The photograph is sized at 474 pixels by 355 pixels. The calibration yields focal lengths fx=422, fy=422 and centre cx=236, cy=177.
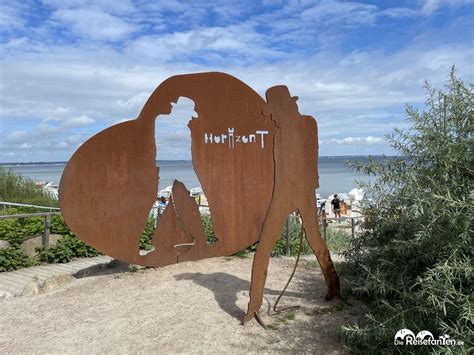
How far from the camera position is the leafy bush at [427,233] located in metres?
2.66

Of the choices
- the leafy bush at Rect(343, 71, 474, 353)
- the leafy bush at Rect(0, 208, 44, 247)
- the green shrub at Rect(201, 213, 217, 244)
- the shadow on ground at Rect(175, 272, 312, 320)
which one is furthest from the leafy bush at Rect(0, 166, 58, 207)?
the leafy bush at Rect(343, 71, 474, 353)

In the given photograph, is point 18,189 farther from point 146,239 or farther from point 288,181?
point 288,181

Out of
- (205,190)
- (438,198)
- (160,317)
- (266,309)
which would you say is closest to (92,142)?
(205,190)

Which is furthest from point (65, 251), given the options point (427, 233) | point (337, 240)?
point (427, 233)

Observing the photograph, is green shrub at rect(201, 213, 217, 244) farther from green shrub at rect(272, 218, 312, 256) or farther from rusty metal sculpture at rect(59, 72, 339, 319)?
rusty metal sculpture at rect(59, 72, 339, 319)

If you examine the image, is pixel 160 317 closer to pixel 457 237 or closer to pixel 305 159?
pixel 305 159

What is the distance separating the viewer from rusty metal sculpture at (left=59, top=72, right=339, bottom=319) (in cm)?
548

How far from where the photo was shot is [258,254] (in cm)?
432

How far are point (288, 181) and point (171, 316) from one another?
6.06 ft

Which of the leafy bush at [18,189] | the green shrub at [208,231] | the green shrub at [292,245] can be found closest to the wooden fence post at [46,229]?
the green shrub at [208,231]

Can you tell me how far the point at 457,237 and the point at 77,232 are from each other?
14.4 ft

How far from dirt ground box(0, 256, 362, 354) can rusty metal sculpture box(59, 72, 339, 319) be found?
1.77 feet

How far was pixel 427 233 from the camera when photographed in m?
2.88

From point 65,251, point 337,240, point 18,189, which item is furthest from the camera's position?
point 18,189
